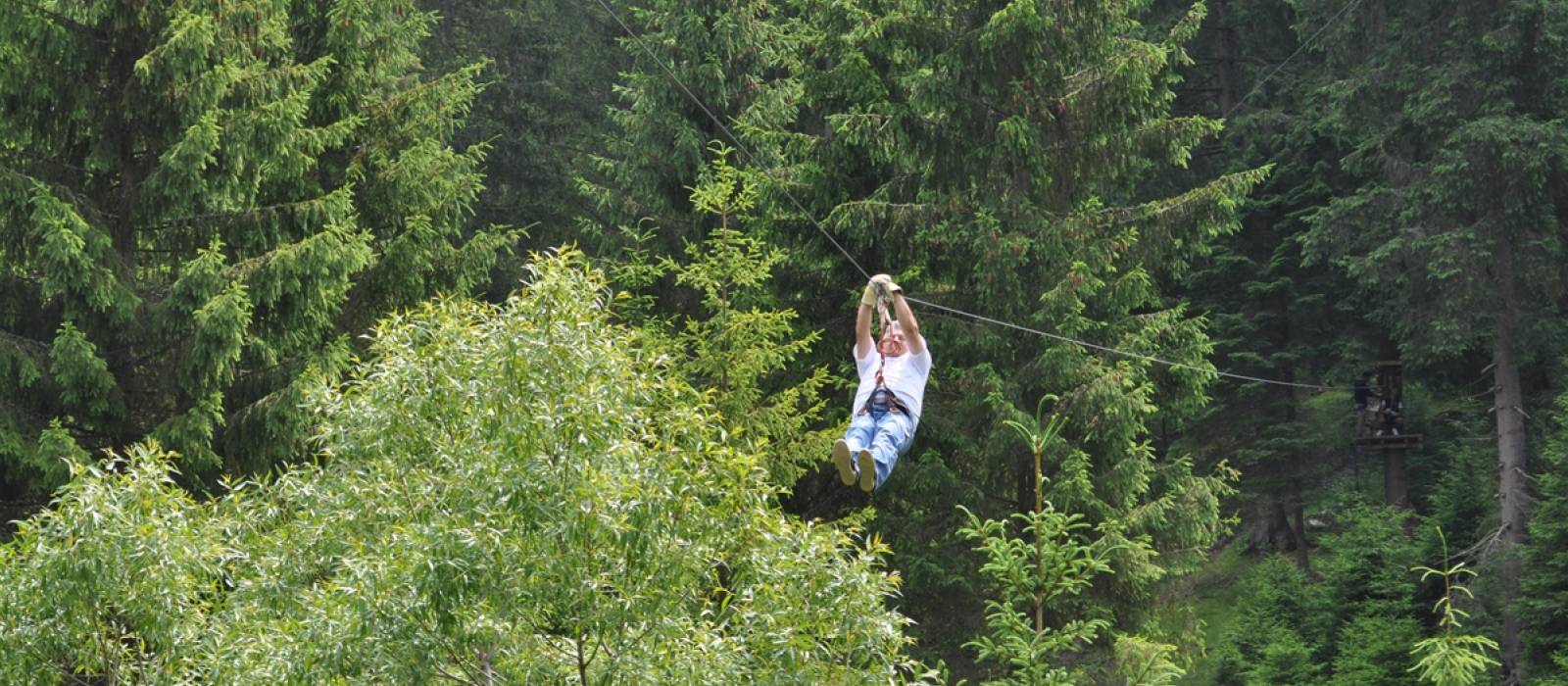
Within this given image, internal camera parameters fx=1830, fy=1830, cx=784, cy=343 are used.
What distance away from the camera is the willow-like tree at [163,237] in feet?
53.8

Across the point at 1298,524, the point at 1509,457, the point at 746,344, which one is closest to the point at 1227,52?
the point at 1298,524

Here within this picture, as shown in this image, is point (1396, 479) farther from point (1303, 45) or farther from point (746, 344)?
point (746, 344)

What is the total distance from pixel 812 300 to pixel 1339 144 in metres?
11.4

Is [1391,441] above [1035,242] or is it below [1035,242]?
below

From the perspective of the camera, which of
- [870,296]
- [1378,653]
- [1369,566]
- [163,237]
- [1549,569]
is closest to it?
[870,296]

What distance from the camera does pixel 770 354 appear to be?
19.5 metres

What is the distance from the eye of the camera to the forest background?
34.8 feet

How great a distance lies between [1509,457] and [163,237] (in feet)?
53.9

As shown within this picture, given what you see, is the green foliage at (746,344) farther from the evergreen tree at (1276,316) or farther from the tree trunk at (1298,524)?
the tree trunk at (1298,524)

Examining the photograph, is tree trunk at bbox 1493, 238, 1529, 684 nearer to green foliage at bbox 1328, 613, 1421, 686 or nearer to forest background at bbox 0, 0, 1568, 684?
forest background at bbox 0, 0, 1568, 684

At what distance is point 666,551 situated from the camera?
1045 cm

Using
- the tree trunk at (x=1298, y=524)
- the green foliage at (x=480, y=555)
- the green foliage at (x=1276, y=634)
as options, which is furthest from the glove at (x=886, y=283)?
the tree trunk at (x=1298, y=524)

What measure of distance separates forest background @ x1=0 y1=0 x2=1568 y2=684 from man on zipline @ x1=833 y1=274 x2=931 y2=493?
2.20 feet

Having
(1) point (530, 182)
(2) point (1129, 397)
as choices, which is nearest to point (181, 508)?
(2) point (1129, 397)
